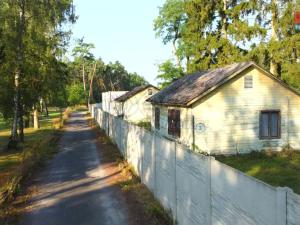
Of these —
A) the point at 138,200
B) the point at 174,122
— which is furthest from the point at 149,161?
the point at 174,122

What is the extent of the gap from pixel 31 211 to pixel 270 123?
1457 cm

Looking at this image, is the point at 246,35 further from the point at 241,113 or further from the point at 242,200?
the point at 242,200

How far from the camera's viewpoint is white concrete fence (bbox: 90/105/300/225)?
4.70 metres

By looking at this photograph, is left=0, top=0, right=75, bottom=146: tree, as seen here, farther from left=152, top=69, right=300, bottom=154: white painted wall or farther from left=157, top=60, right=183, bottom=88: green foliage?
left=157, top=60, right=183, bottom=88: green foliage

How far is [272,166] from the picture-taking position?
1855cm

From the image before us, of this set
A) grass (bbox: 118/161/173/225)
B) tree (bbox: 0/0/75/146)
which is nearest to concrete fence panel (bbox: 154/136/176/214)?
grass (bbox: 118/161/173/225)

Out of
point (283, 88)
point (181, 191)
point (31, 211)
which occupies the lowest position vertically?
point (31, 211)

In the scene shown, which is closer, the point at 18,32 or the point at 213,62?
the point at 18,32

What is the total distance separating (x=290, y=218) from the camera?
14.4 feet

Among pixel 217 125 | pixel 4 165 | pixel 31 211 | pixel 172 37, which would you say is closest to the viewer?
pixel 31 211

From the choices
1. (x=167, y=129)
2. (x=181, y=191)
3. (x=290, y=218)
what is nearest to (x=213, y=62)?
(x=167, y=129)

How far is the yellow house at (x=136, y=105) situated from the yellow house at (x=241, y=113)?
2172cm

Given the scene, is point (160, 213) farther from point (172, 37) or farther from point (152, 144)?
point (172, 37)

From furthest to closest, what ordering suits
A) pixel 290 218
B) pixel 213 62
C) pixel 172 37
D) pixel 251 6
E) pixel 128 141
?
pixel 172 37 → pixel 213 62 → pixel 251 6 → pixel 128 141 → pixel 290 218
